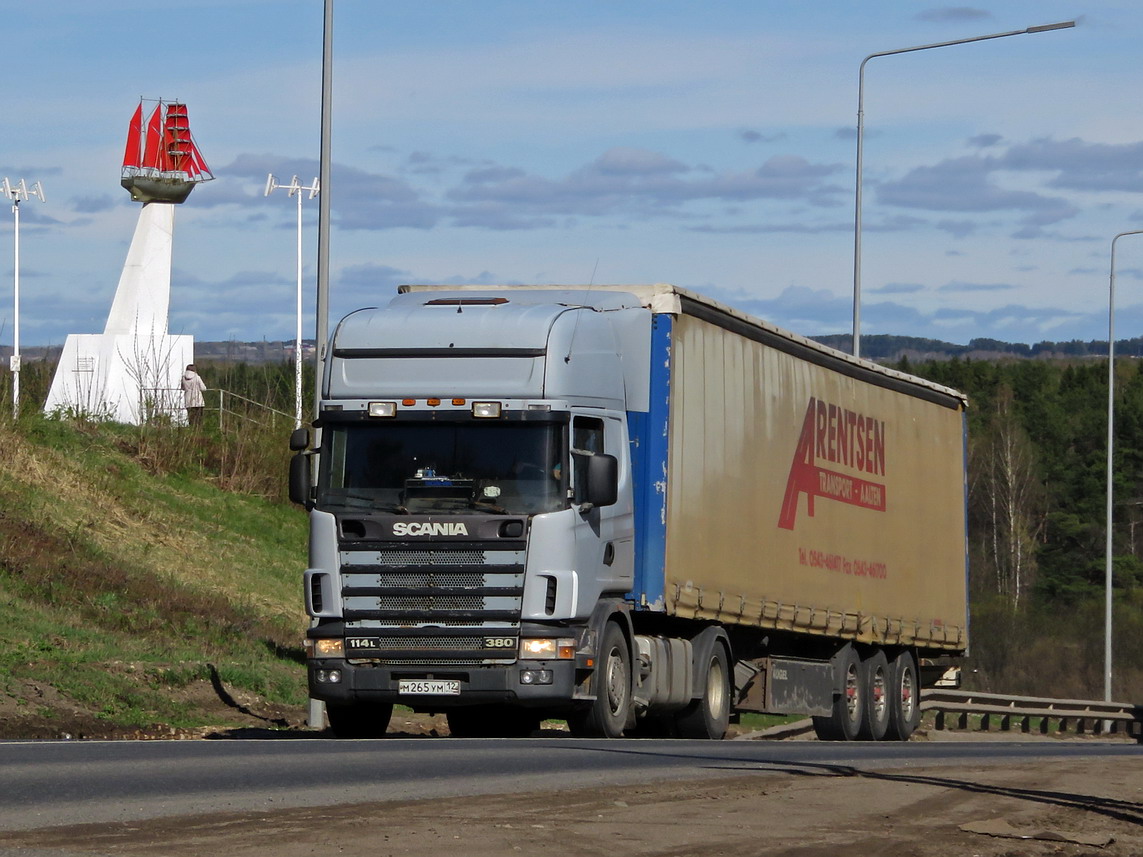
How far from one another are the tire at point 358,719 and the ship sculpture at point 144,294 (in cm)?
2357

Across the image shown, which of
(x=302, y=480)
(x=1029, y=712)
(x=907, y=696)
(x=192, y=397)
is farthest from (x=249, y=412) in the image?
(x=302, y=480)

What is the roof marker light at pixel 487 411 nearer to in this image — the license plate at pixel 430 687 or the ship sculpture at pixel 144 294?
the license plate at pixel 430 687

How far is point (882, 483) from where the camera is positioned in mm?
23109

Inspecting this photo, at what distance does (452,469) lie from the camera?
1597 cm

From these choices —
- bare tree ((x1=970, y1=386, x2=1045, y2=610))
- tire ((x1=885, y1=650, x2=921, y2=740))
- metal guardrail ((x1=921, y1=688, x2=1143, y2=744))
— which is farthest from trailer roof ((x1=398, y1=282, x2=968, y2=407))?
bare tree ((x1=970, y1=386, x2=1045, y2=610))

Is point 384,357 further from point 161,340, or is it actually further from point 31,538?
point 161,340

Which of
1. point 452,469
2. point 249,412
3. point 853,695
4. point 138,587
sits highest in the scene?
point 249,412

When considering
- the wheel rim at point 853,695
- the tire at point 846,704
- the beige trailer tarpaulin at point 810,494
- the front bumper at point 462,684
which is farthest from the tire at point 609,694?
the wheel rim at point 853,695

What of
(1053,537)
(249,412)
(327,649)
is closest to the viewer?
(327,649)

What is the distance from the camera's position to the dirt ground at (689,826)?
28.6 feet

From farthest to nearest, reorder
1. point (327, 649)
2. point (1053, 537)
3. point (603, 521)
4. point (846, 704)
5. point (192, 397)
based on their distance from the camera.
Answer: point (1053, 537)
point (192, 397)
point (846, 704)
point (603, 521)
point (327, 649)

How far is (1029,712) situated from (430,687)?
→ 19.7m

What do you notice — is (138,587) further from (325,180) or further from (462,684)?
(462,684)

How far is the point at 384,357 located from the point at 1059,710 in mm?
22049
